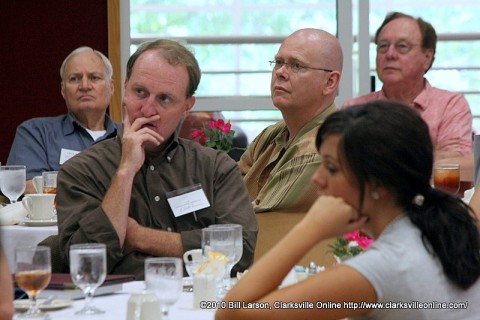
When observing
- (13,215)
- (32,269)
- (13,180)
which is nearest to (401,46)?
(13,180)

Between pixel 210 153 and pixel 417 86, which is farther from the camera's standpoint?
pixel 417 86

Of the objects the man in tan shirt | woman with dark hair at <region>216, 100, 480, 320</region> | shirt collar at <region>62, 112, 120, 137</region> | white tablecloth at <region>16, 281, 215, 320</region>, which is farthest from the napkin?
woman with dark hair at <region>216, 100, 480, 320</region>

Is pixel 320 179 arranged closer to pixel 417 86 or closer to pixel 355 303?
pixel 355 303

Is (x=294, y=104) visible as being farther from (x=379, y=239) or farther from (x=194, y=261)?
(x=379, y=239)

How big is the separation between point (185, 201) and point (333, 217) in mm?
1414

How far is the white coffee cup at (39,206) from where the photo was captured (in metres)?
4.26

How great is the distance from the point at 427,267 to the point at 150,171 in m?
1.65

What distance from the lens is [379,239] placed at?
78.0 inches

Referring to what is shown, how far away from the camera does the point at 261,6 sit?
722 centimetres

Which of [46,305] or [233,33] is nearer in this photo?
[46,305]

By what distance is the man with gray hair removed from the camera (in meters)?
5.84

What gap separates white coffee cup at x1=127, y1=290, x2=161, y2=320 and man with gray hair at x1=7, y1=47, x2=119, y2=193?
353 centimetres

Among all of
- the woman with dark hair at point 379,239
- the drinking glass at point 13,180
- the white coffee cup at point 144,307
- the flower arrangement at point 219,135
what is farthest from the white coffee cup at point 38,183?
the woman with dark hair at point 379,239

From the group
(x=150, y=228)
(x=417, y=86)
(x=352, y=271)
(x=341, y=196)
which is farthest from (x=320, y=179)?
(x=417, y=86)
